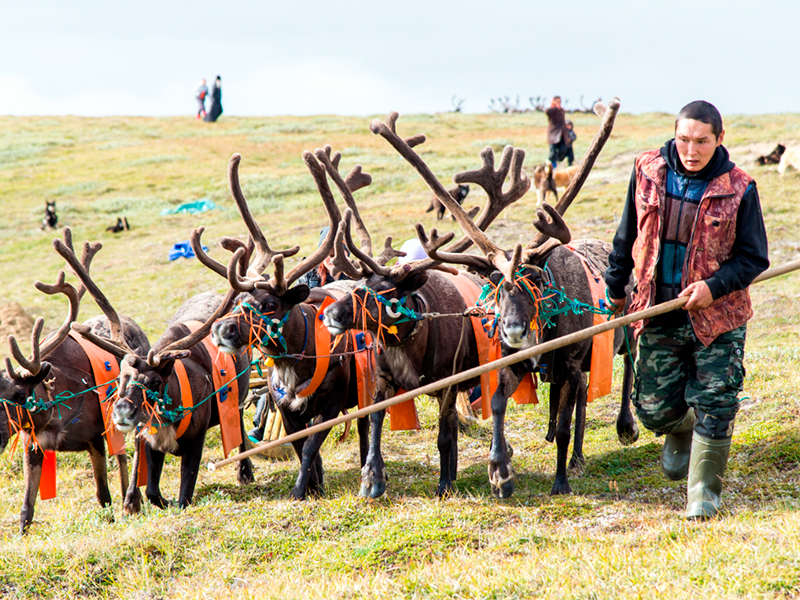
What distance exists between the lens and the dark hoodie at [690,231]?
4.61 metres

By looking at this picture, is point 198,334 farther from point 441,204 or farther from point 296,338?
point 441,204

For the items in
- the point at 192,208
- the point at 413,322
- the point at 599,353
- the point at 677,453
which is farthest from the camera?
the point at 192,208

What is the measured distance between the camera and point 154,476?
6.78 m

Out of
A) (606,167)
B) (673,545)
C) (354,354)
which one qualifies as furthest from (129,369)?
(606,167)

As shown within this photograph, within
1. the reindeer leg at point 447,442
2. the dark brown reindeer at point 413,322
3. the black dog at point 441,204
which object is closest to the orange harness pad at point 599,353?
the dark brown reindeer at point 413,322

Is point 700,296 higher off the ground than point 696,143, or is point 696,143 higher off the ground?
point 696,143

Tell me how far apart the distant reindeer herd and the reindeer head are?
0.04ft

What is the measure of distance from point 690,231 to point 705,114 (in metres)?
0.66

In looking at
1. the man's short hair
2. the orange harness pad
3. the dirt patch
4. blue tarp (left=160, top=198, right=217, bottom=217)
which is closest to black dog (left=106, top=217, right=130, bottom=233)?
blue tarp (left=160, top=198, right=217, bottom=217)

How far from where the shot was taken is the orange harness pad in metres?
6.61

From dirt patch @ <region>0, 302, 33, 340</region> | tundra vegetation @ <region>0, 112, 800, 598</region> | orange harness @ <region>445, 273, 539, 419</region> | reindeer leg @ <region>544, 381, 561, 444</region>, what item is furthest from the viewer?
dirt patch @ <region>0, 302, 33, 340</region>

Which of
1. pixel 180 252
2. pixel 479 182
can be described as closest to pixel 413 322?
pixel 479 182

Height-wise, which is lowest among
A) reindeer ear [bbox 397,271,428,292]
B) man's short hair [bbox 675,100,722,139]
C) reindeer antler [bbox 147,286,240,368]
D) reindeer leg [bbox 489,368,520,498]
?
reindeer leg [bbox 489,368,520,498]

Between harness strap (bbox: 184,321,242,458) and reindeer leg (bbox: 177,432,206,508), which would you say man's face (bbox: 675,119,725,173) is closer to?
harness strap (bbox: 184,321,242,458)
